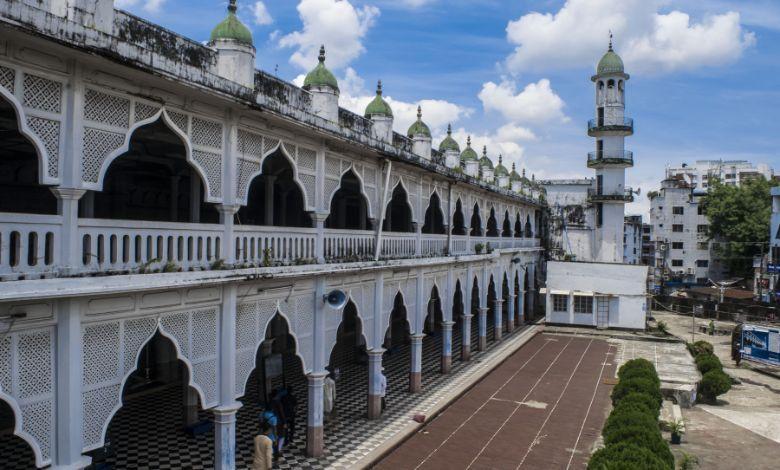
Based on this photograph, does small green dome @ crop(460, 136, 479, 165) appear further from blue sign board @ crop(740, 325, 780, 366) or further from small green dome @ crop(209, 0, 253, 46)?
small green dome @ crop(209, 0, 253, 46)

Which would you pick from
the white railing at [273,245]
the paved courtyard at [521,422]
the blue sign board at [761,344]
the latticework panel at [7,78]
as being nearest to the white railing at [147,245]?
the white railing at [273,245]

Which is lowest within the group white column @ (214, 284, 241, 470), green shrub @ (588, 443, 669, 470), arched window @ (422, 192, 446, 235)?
green shrub @ (588, 443, 669, 470)

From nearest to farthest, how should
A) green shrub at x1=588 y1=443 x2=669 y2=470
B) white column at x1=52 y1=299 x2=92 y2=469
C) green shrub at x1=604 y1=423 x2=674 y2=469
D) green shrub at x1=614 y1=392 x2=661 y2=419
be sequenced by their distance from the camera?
1. white column at x1=52 y1=299 x2=92 y2=469
2. green shrub at x1=588 y1=443 x2=669 y2=470
3. green shrub at x1=604 y1=423 x2=674 y2=469
4. green shrub at x1=614 y1=392 x2=661 y2=419

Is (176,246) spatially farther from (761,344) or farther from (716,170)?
(716,170)

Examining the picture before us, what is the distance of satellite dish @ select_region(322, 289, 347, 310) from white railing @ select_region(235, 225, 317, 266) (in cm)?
74

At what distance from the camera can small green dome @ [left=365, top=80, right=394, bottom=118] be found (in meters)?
13.4

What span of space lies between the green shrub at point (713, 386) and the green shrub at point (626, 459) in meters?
8.76

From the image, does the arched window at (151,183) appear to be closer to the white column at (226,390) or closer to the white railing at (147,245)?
the white railing at (147,245)

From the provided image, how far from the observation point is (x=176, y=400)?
554 inches

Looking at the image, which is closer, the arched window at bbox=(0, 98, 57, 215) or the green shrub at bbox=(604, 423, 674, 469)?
the green shrub at bbox=(604, 423, 674, 469)

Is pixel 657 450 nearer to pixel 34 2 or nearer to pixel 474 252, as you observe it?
pixel 34 2

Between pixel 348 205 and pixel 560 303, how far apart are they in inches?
505

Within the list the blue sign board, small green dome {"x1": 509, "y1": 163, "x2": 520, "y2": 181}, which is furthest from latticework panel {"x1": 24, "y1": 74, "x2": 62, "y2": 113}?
small green dome {"x1": 509, "y1": 163, "x2": 520, "y2": 181}

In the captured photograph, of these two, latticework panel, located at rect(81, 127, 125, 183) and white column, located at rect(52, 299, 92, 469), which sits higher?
latticework panel, located at rect(81, 127, 125, 183)
